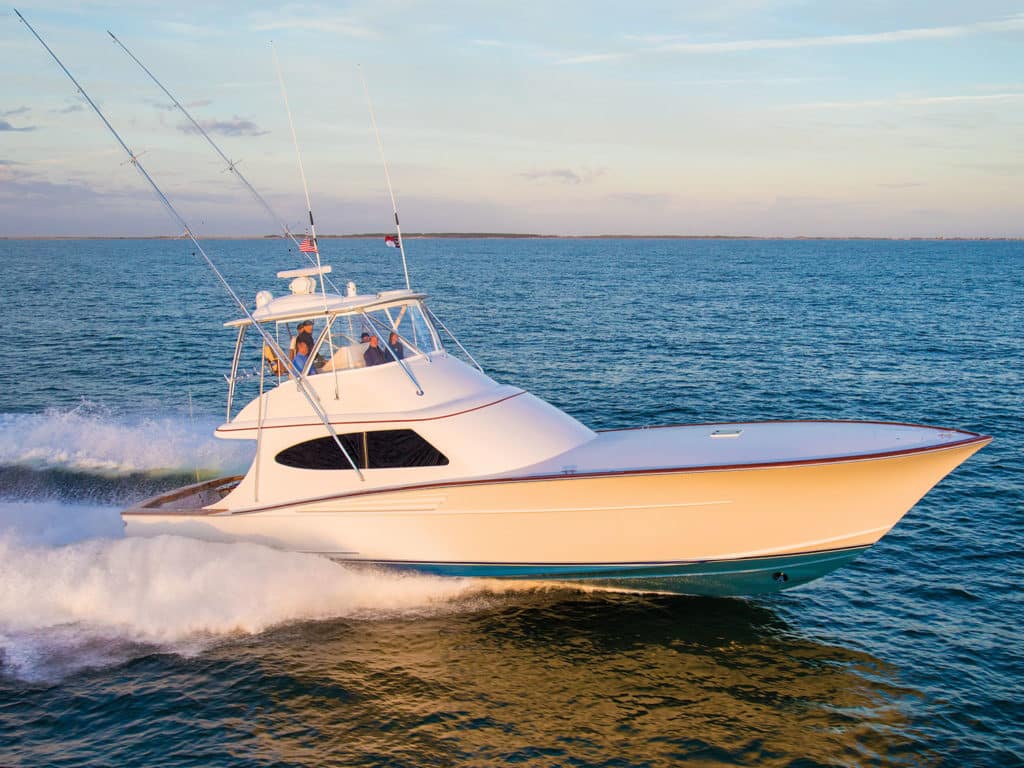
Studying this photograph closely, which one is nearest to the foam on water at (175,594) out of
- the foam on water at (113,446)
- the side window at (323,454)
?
the side window at (323,454)

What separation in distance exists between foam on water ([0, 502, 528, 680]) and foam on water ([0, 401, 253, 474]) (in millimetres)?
5095

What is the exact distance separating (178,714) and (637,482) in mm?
5479

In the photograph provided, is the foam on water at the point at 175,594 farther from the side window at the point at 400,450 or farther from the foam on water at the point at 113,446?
the foam on water at the point at 113,446

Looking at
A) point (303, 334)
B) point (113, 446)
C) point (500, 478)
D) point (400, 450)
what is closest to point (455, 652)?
point (500, 478)

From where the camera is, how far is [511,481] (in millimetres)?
9664

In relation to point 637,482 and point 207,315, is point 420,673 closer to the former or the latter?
point 637,482

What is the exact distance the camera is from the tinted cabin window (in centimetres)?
1045

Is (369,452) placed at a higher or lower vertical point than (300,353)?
lower

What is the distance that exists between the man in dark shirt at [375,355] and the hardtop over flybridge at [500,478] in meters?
0.03

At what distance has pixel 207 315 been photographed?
43.5 m

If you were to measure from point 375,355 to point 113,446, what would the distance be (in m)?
8.19

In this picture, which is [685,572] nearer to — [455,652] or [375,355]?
[455,652]

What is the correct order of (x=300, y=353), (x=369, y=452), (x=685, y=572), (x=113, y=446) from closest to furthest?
1. (x=685, y=572)
2. (x=369, y=452)
3. (x=300, y=353)
4. (x=113, y=446)

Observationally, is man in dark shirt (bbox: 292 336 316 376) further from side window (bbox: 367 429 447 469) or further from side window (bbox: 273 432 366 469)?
side window (bbox: 367 429 447 469)
